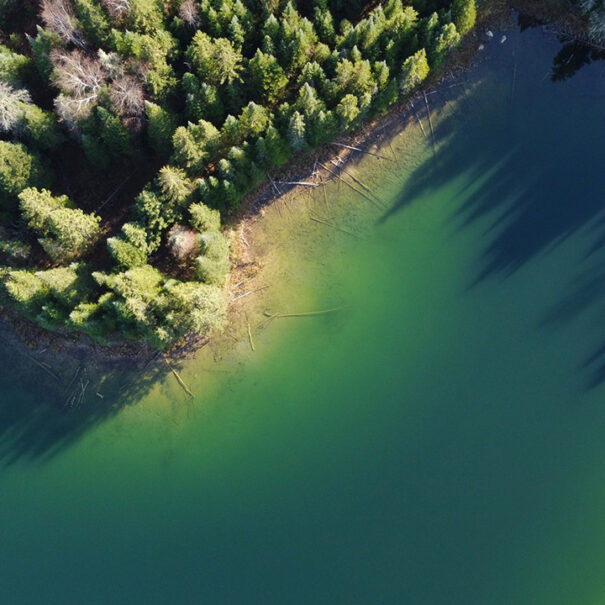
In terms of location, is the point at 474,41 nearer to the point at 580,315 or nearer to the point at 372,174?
the point at 372,174

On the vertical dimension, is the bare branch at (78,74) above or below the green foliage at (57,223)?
above

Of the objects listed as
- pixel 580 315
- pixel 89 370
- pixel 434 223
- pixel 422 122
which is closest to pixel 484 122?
pixel 422 122

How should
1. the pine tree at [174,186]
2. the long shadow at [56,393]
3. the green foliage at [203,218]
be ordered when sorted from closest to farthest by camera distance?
the pine tree at [174,186] < the green foliage at [203,218] < the long shadow at [56,393]

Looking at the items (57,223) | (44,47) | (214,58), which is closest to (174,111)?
(214,58)

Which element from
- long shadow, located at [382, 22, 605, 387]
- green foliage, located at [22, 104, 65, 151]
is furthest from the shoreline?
green foliage, located at [22, 104, 65, 151]

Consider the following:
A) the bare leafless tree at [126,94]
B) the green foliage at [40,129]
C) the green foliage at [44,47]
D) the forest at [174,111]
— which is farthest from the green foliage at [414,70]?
the green foliage at [40,129]

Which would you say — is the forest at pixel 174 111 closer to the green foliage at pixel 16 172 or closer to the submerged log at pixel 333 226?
the green foliage at pixel 16 172
